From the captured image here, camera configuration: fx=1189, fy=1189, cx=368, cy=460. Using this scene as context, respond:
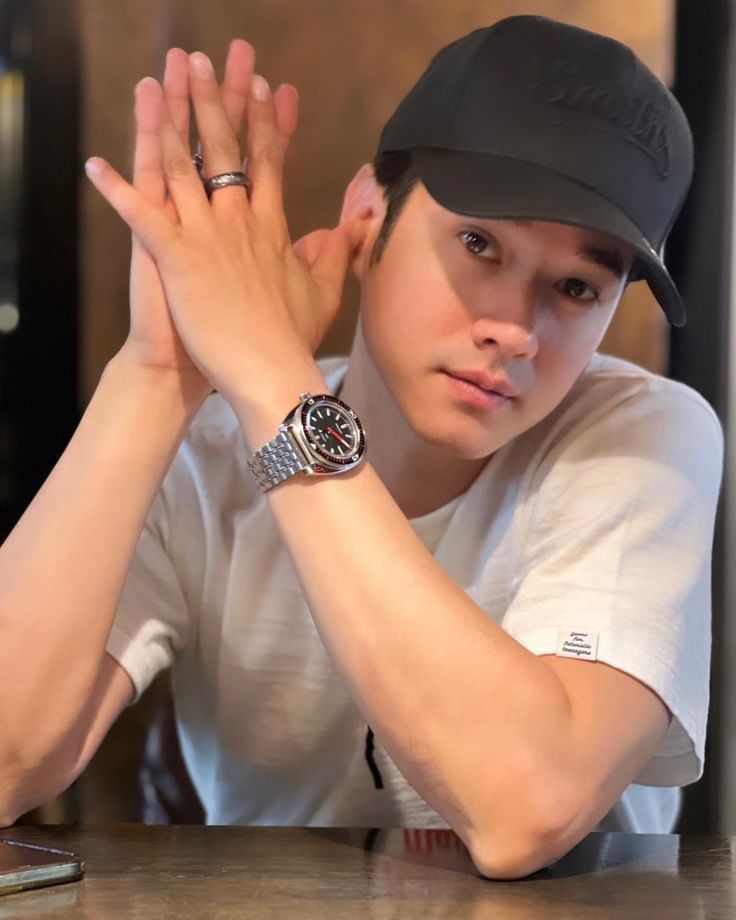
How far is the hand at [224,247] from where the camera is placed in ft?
→ 3.63

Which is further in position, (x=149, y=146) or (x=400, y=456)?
(x=400, y=456)

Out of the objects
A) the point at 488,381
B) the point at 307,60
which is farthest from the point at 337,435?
the point at 307,60

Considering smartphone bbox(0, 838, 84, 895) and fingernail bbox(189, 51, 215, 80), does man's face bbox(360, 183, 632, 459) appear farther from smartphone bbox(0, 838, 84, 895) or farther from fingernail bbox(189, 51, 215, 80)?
smartphone bbox(0, 838, 84, 895)

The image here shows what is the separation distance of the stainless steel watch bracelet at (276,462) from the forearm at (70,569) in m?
0.17

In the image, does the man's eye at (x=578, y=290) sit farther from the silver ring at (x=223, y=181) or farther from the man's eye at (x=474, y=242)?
the silver ring at (x=223, y=181)

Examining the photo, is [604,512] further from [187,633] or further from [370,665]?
[187,633]

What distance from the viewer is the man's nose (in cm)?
111

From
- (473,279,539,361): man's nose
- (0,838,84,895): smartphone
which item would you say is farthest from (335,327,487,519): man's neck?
(0,838,84,895): smartphone

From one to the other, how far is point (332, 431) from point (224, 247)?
0.24 meters

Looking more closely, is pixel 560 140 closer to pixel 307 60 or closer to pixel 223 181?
pixel 223 181

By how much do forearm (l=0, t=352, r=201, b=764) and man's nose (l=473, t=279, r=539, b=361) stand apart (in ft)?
1.12

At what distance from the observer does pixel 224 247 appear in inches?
45.3

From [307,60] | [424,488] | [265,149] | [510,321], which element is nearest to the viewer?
[510,321]

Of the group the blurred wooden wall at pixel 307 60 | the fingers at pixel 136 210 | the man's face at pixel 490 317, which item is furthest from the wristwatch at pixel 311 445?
the blurred wooden wall at pixel 307 60
